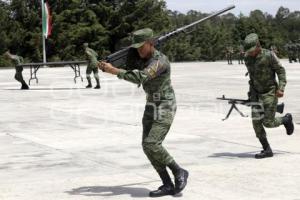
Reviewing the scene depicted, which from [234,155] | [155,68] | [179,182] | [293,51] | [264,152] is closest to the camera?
[155,68]

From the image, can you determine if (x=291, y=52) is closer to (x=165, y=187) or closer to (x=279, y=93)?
(x=279, y=93)

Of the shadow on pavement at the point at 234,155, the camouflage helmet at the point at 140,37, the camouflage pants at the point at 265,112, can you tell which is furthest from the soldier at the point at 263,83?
the camouflage helmet at the point at 140,37

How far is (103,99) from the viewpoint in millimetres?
18250

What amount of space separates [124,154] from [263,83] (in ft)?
7.42

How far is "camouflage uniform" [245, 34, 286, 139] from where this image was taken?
8289 millimetres

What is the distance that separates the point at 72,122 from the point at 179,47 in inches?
2573

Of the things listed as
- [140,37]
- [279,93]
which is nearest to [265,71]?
[279,93]

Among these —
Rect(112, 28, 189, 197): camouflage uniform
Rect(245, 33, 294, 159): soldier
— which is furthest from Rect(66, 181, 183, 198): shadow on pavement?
Rect(245, 33, 294, 159): soldier

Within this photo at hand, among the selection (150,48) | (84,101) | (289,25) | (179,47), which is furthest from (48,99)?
(289,25)

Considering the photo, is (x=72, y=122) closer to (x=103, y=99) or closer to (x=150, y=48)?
(x=103, y=99)

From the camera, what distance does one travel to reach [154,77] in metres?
6.18

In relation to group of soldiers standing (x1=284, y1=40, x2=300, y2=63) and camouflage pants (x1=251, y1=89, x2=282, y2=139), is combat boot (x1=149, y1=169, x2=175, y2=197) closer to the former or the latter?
camouflage pants (x1=251, y1=89, x2=282, y2=139)

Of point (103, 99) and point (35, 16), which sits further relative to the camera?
point (35, 16)

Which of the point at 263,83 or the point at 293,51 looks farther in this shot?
the point at 293,51
